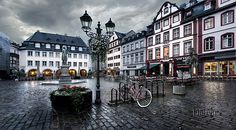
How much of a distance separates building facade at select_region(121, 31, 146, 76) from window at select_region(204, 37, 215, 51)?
570 inches

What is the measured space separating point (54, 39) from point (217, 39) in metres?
48.4

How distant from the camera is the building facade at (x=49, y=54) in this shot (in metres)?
44.3

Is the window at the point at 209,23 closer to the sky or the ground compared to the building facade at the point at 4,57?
closer to the sky

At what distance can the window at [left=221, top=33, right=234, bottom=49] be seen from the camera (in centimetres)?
1948

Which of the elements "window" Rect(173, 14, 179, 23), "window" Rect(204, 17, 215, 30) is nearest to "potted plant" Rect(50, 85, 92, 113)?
"window" Rect(204, 17, 215, 30)

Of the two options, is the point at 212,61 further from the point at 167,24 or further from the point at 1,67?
the point at 1,67

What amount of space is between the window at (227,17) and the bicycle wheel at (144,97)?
68.0ft

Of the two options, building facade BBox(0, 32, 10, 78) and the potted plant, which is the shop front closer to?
the potted plant

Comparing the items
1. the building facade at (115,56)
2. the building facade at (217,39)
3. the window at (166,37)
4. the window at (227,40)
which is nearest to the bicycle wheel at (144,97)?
the building facade at (217,39)

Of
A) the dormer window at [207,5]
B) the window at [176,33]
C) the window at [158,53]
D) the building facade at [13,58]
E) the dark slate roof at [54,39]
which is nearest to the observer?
the dormer window at [207,5]

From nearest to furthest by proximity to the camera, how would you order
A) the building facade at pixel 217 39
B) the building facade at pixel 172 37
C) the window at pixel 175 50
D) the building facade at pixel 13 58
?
the building facade at pixel 217 39 → the building facade at pixel 172 37 → the window at pixel 175 50 → the building facade at pixel 13 58

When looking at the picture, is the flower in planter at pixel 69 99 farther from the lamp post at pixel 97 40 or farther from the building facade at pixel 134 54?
the building facade at pixel 134 54

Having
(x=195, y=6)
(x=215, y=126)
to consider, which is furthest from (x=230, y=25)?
(x=215, y=126)

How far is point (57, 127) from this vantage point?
13.6ft
